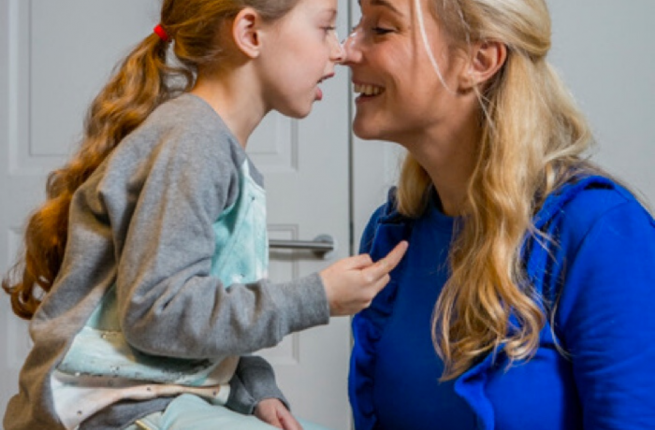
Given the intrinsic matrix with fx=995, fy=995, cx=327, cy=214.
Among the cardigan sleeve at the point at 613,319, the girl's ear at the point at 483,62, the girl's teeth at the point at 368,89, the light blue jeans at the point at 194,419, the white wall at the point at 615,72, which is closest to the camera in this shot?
the light blue jeans at the point at 194,419

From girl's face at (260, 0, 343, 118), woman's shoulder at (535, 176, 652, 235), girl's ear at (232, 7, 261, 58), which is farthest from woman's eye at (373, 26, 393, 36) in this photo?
woman's shoulder at (535, 176, 652, 235)

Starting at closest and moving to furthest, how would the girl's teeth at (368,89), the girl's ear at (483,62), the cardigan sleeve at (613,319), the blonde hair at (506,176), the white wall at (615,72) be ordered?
the cardigan sleeve at (613,319), the blonde hair at (506,176), the girl's ear at (483,62), the girl's teeth at (368,89), the white wall at (615,72)

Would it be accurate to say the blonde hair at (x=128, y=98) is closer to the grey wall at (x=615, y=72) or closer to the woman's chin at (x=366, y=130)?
the woman's chin at (x=366, y=130)

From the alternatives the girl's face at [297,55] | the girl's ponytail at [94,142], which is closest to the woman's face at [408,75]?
the girl's face at [297,55]

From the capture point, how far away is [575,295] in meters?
1.40

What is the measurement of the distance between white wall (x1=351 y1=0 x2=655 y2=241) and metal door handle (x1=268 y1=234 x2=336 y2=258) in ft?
1.07

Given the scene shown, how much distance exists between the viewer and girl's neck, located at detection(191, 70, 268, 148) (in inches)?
58.6

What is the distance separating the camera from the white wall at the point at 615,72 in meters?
2.74

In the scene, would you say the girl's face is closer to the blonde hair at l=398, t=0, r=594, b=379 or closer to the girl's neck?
the girl's neck

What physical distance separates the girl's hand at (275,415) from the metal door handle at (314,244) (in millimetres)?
1339

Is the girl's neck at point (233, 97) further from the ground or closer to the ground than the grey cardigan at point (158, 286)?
further from the ground

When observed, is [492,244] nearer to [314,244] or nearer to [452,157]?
[452,157]

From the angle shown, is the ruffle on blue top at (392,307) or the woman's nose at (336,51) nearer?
the ruffle on blue top at (392,307)

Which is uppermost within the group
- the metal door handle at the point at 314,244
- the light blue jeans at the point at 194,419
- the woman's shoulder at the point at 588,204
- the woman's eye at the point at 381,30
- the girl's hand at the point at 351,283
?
the woman's eye at the point at 381,30
